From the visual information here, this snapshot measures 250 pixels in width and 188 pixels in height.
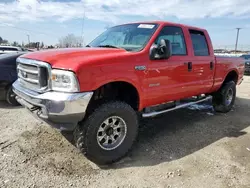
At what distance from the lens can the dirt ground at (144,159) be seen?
291 cm

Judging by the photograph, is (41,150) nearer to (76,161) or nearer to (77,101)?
(76,161)

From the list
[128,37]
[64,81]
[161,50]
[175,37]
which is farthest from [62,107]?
[175,37]

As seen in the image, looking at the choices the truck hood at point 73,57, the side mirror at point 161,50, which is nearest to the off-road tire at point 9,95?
the truck hood at point 73,57

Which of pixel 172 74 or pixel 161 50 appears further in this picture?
pixel 172 74

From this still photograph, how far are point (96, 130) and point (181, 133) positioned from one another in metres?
2.07

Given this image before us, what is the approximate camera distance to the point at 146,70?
356cm

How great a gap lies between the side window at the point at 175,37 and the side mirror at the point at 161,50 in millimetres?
394

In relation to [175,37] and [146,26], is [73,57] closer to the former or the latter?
[146,26]

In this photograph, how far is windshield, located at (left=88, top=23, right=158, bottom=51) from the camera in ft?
12.5

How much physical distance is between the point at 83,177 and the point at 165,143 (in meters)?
1.64

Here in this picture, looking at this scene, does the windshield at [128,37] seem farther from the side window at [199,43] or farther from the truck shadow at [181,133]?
the truck shadow at [181,133]

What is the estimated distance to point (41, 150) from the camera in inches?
141

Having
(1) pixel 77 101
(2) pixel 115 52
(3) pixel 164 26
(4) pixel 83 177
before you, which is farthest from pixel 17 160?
(3) pixel 164 26

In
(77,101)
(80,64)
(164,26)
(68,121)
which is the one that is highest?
(164,26)
